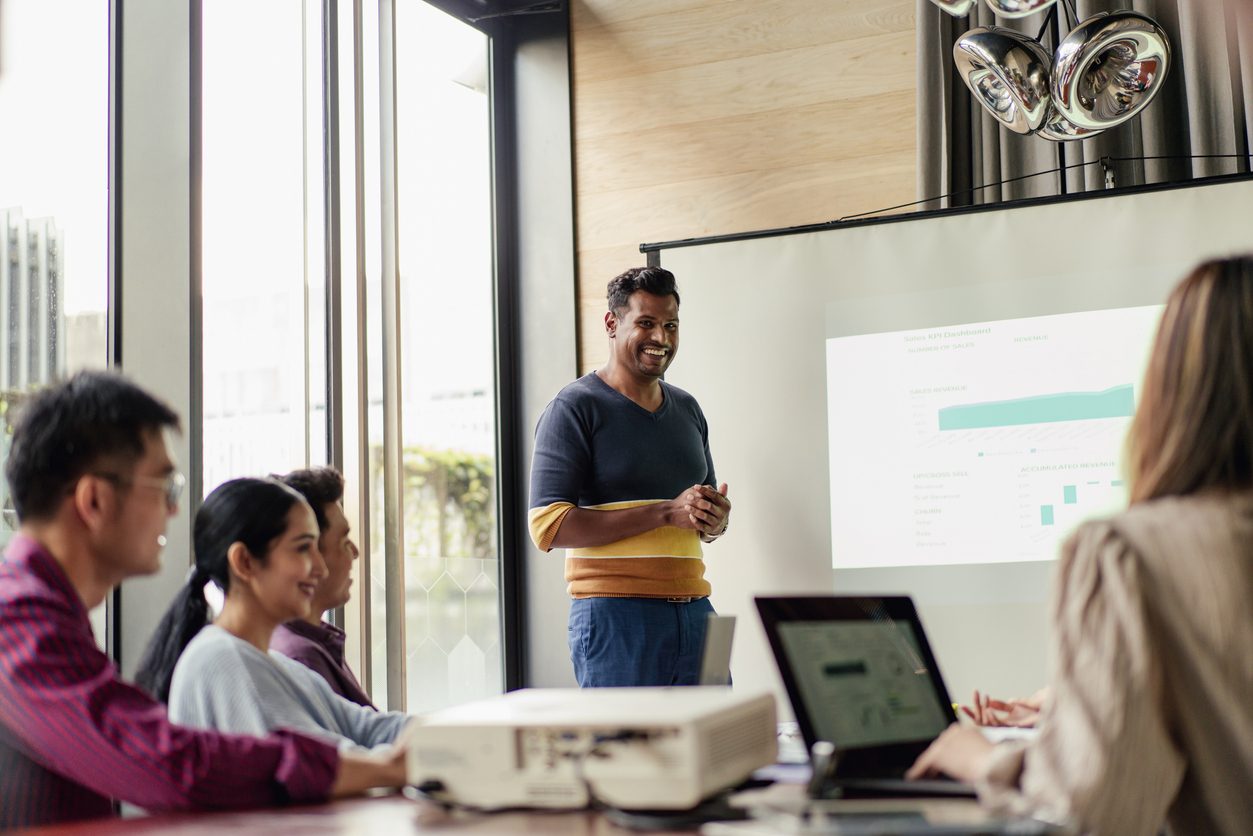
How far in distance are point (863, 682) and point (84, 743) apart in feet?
2.89

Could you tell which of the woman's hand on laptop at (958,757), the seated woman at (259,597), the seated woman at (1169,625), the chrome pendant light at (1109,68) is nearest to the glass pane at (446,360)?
the seated woman at (259,597)

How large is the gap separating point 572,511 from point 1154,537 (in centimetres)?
195

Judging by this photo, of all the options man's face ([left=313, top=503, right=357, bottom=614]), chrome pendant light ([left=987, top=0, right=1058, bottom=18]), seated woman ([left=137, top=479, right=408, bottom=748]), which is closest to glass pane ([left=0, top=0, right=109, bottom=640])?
man's face ([left=313, top=503, right=357, bottom=614])

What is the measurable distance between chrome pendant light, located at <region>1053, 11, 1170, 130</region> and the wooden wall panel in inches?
41.4

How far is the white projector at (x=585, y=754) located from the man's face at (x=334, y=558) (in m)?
0.95

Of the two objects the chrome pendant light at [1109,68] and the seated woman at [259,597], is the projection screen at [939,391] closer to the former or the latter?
the chrome pendant light at [1109,68]

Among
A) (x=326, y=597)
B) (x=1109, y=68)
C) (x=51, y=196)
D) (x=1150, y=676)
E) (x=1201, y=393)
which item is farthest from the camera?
(x=1109, y=68)

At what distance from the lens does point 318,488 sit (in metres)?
2.30

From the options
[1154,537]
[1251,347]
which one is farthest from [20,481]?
[1251,347]

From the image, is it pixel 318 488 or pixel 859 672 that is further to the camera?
pixel 318 488

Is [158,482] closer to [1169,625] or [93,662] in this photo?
[93,662]

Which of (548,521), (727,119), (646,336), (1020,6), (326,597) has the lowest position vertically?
(326,597)

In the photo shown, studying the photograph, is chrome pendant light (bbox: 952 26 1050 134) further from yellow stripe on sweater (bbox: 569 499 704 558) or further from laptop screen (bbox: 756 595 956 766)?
laptop screen (bbox: 756 595 956 766)

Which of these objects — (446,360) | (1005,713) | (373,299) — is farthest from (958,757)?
(446,360)
